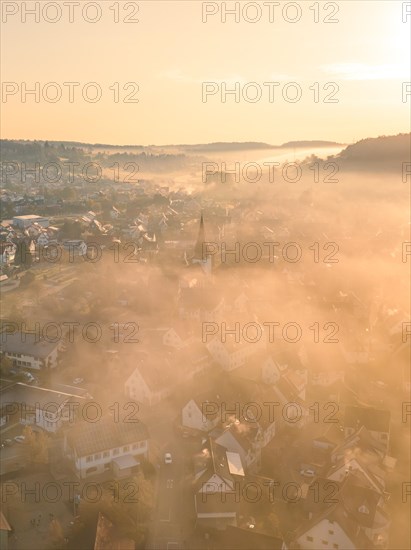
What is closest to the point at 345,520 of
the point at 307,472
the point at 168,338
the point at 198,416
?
the point at 307,472

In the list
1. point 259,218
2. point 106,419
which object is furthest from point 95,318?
point 259,218

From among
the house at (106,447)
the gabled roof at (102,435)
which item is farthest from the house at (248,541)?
the gabled roof at (102,435)

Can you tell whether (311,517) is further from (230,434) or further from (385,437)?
(385,437)

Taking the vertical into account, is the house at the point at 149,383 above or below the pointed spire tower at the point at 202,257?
below

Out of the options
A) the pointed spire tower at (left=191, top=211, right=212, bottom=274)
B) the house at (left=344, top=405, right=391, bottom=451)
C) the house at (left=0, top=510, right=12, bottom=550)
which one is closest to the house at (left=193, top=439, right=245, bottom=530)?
the house at (left=344, top=405, right=391, bottom=451)

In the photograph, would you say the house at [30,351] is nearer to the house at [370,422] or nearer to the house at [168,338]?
the house at [168,338]

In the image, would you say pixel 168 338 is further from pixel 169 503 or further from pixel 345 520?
pixel 345 520

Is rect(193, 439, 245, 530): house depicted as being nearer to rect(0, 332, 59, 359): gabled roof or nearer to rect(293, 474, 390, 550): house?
rect(293, 474, 390, 550): house
